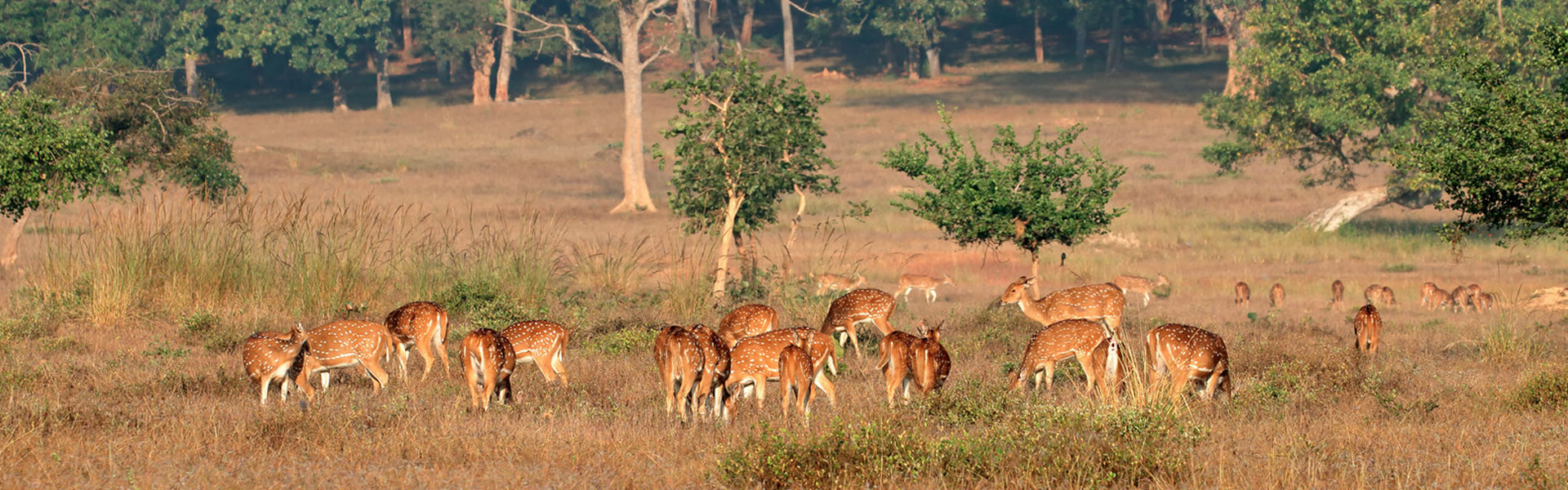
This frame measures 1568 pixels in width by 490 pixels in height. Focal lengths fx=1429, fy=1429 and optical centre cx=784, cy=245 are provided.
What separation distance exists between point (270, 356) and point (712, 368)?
3609 millimetres

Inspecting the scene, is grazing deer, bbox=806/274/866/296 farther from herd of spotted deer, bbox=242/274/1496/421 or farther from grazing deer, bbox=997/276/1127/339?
herd of spotted deer, bbox=242/274/1496/421

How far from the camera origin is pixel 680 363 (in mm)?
10000

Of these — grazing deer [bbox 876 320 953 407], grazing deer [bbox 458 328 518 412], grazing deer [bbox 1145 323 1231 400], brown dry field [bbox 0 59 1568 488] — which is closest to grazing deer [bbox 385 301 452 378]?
brown dry field [bbox 0 59 1568 488]

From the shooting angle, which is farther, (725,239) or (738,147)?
(738,147)

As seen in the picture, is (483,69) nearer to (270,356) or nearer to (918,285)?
(918,285)

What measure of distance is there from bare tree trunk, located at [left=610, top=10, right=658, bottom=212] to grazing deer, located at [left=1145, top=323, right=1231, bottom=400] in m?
31.3

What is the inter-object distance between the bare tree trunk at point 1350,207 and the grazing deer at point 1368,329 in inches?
842

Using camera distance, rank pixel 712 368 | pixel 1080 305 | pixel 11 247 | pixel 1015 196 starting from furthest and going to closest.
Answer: pixel 11 247 → pixel 1015 196 → pixel 1080 305 → pixel 712 368

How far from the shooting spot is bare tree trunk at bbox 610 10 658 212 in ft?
138

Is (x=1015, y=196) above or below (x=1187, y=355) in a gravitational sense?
above

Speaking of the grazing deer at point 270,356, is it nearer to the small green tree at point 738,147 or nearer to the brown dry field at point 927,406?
the brown dry field at point 927,406

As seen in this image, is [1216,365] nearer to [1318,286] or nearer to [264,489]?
[264,489]

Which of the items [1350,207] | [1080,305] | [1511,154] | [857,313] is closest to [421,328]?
[857,313]

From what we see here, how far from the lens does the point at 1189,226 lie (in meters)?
35.8
